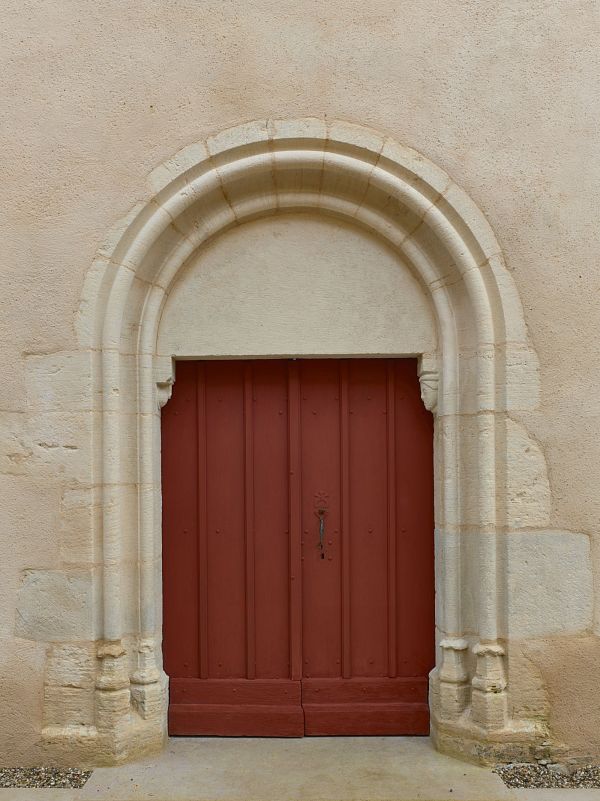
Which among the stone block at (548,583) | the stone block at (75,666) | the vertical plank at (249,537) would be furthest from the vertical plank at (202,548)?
the stone block at (548,583)

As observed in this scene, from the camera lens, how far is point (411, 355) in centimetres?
329

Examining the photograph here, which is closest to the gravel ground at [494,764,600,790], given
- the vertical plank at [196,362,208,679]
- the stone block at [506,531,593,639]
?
the stone block at [506,531,593,639]

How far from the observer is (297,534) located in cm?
338

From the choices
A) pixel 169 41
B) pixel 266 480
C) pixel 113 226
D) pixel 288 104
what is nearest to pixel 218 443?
pixel 266 480

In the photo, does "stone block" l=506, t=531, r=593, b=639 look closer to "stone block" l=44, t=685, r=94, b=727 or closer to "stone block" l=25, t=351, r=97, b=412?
"stone block" l=44, t=685, r=94, b=727

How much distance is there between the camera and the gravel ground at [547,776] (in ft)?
9.51

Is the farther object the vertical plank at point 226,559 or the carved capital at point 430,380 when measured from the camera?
the vertical plank at point 226,559

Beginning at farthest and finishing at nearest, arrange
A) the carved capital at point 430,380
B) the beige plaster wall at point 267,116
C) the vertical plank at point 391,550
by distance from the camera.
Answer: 1. the vertical plank at point 391,550
2. the carved capital at point 430,380
3. the beige plaster wall at point 267,116

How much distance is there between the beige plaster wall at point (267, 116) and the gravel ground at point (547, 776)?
0.14 m

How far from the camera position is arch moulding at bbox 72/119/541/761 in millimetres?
3055

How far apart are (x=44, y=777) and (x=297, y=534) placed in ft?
5.08

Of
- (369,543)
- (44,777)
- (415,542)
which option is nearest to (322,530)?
(369,543)

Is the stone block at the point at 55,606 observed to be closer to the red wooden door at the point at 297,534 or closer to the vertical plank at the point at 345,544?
the red wooden door at the point at 297,534

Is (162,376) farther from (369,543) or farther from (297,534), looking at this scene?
(369,543)
